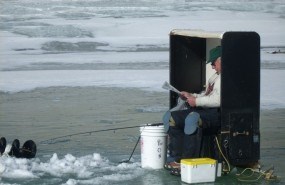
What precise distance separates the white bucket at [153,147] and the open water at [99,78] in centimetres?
9

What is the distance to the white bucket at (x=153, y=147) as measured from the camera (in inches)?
251

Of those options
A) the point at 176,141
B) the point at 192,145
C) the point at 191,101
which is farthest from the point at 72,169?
the point at 191,101

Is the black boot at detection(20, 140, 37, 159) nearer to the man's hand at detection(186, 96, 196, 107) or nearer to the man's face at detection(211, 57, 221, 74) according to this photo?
the man's hand at detection(186, 96, 196, 107)

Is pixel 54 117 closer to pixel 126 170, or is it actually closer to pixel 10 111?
pixel 10 111

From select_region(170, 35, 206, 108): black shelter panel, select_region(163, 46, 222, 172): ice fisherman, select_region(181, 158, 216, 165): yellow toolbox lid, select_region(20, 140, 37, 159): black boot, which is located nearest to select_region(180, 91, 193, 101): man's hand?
select_region(163, 46, 222, 172): ice fisherman

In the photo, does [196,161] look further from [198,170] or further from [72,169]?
[72,169]

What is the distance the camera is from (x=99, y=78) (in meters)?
12.9

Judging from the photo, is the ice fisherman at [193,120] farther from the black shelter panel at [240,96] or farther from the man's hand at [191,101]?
the black shelter panel at [240,96]

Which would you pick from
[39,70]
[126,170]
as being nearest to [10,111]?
[126,170]

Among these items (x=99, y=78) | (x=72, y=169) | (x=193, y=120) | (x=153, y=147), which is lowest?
(x=99, y=78)

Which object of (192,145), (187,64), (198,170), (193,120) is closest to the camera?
(198,170)

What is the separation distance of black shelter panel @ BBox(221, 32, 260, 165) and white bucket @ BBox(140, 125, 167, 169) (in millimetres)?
649

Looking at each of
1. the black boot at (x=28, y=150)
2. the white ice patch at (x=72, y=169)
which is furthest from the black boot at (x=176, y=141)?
the black boot at (x=28, y=150)

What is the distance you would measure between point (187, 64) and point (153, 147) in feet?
3.24
